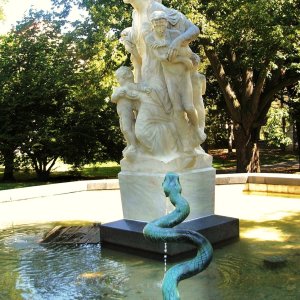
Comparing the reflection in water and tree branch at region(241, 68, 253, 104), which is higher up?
tree branch at region(241, 68, 253, 104)

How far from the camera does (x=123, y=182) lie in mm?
6680

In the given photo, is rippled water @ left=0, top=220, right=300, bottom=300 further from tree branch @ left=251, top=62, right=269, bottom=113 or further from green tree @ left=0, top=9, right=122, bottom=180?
green tree @ left=0, top=9, right=122, bottom=180

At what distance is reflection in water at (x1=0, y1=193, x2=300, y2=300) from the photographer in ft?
14.8

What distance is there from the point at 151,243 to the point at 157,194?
0.77 meters

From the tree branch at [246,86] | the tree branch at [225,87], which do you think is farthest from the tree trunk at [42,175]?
the tree branch at [246,86]

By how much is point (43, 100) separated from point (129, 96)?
12635mm

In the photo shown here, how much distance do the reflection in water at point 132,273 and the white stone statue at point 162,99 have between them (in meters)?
1.26

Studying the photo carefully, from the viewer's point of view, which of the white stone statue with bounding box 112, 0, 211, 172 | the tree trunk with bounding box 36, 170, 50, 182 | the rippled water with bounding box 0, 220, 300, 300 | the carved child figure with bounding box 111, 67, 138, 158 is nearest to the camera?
the rippled water with bounding box 0, 220, 300, 300

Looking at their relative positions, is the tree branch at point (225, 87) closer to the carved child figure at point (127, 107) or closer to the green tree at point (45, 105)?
the green tree at point (45, 105)

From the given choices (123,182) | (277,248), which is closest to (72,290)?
(123,182)

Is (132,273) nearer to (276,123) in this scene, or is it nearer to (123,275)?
(123,275)

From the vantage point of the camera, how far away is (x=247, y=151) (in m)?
17.4

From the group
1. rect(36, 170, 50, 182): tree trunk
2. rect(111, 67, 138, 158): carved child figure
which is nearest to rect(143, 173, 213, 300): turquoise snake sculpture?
rect(111, 67, 138, 158): carved child figure

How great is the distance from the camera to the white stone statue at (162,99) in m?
6.26
